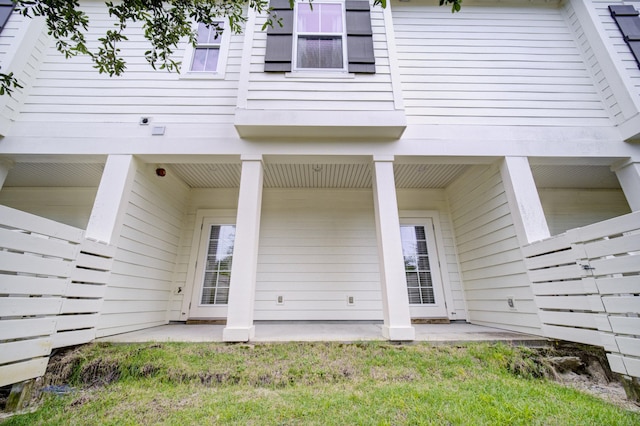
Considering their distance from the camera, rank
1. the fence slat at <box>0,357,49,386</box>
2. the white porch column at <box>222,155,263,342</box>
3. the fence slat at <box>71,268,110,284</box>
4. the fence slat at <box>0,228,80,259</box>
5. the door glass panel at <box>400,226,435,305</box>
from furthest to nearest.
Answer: the door glass panel at <box>400,226,435,305</box>, the white porch column at <box>222,155,263,342</box>, the fence slat at <box>71,268,110,284</box>, the fence slat at <box>0,228,80,259</box>, the fence slat at <box>0,357,49,386</box>

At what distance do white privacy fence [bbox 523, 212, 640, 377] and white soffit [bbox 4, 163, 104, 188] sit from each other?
599 cm

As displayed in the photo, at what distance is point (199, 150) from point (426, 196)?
408 cm

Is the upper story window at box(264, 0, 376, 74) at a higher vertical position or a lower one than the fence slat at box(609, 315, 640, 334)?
higher

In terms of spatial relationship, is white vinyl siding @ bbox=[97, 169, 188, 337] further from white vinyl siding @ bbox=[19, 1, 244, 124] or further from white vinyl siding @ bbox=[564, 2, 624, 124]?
white vinyl siding @ bbox=[564, 2, 624, 124]

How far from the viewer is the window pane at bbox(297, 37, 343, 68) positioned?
3721 millimetres

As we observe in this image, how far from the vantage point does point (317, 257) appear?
4734 millimetres

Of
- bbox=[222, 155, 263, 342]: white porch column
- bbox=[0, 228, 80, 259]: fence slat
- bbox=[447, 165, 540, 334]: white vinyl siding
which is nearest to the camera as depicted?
bbox=[0, 228, 80, 259]: fence slat

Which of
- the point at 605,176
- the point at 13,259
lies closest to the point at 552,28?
the point at 605,176

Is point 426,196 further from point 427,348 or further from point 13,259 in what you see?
point 13,259

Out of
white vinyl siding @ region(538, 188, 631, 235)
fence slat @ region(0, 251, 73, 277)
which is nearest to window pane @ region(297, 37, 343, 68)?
fence slat @ region(0, 251, 73, 277)

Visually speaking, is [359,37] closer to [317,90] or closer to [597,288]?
[317,90]

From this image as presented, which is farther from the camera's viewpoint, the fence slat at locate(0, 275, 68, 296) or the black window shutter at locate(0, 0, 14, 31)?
the black window shutter at locate(0, 0, 14, 31)

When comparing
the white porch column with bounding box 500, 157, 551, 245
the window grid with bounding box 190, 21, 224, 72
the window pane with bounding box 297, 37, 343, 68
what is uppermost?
the window grid with bounding box 190, 21, 224, 72

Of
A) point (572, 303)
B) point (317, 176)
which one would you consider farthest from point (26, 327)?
point (572, 303)
